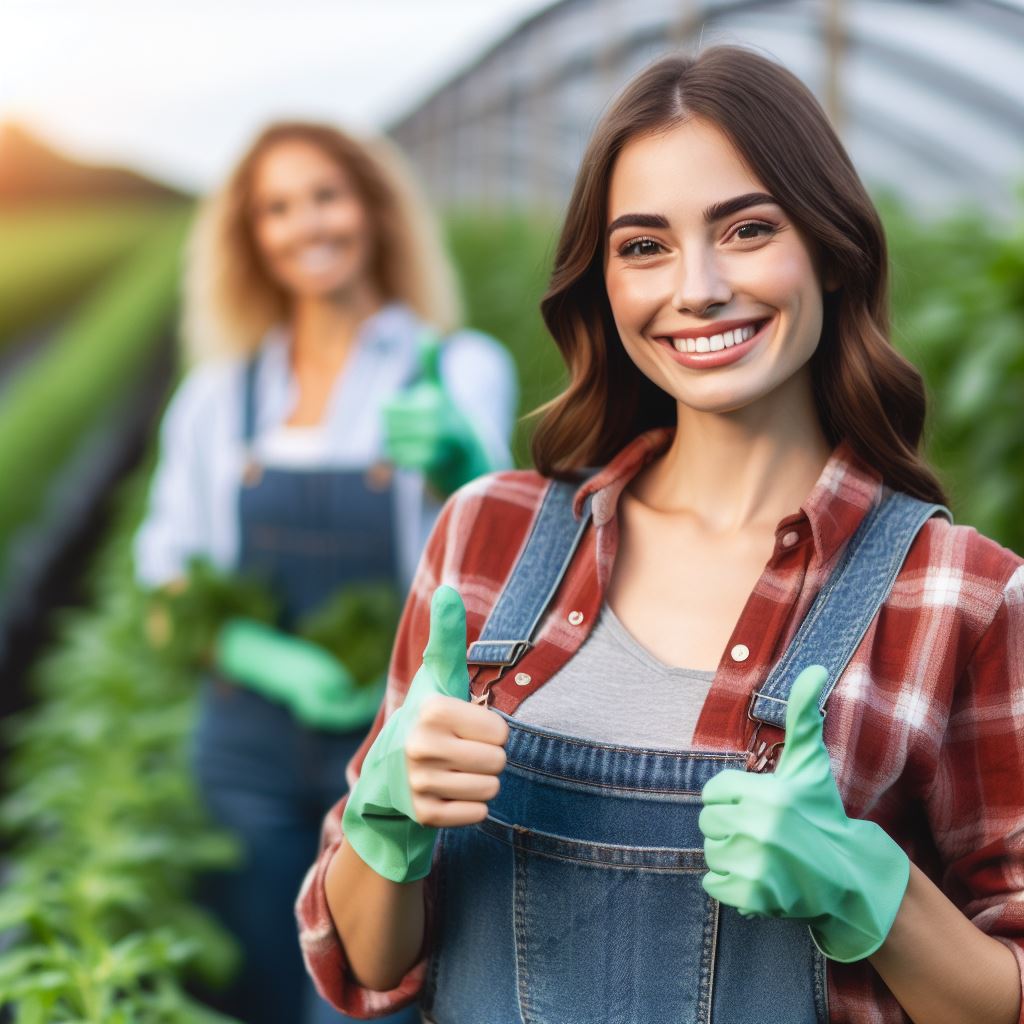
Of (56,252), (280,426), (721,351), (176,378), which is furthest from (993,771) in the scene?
(56,252)

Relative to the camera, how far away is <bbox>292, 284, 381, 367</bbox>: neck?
9.34 ft

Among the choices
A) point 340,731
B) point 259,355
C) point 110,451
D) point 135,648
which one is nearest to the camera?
point 340,731

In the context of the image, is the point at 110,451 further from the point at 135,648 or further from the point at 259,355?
the point at 259,355

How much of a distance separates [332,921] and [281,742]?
1.16 metres

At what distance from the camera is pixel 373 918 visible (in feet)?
4.32

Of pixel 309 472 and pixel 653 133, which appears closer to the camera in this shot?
pixel 653 133

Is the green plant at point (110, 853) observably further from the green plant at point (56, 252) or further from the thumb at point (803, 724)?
the green plant at point (56, 252)

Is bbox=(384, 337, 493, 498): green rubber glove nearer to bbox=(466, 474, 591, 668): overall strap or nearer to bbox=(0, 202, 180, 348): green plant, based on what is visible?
bbox=(466, 474, 591, 668): overall strap

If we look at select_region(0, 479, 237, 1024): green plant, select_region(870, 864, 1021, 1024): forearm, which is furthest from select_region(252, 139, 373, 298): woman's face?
select_region(870, 864, 1021, 1024): forearm

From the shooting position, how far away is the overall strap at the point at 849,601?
119 centimetres

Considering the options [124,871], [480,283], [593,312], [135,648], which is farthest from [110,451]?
[593,312]

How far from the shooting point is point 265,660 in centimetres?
253

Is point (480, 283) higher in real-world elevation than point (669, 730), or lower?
lower

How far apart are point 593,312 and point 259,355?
59.8 inches
